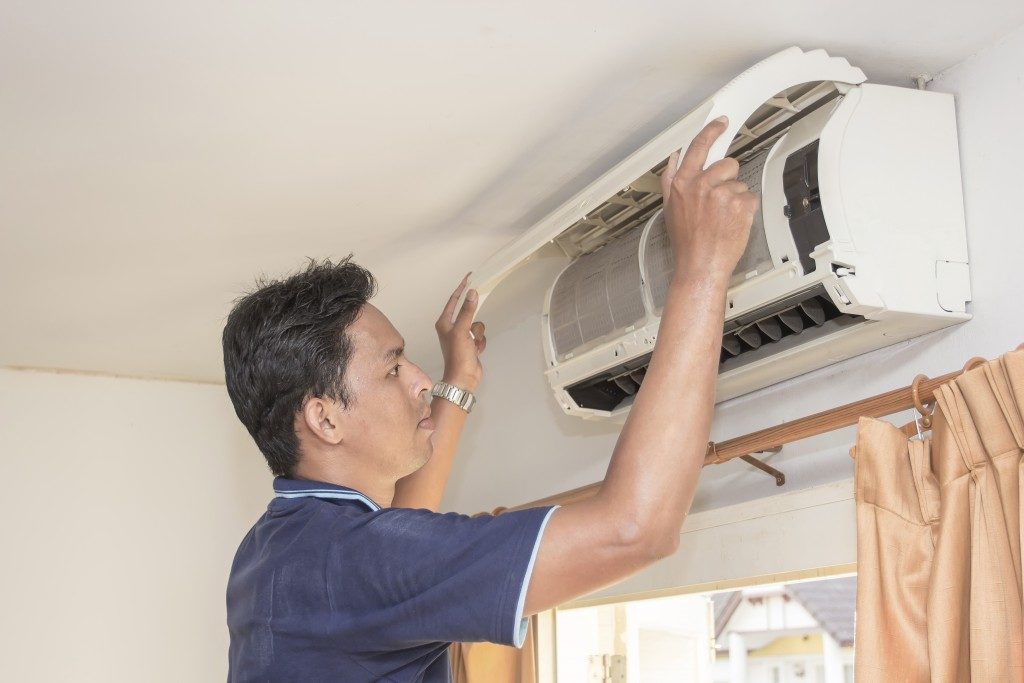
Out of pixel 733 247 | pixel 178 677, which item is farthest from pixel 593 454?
pixel 178 677

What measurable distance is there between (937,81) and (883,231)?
286 millimetres

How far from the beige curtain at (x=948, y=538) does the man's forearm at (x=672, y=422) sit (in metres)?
0.40

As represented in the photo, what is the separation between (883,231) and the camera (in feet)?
4.52

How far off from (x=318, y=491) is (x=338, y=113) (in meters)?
0.66

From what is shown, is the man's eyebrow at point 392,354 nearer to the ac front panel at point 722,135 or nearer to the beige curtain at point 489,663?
the ac front panel at point 722,135

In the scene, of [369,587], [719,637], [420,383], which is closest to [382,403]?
[420,383]

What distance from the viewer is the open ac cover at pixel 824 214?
1.36 metres


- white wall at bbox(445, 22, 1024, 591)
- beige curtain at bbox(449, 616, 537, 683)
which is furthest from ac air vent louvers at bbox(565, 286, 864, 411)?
beige curtain at bbox(449, 616, 537, 683)

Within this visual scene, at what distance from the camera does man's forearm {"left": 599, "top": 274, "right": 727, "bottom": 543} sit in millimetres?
984

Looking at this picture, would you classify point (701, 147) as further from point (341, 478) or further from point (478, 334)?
point (478, 334)

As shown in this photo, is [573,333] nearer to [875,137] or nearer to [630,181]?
[630,181]

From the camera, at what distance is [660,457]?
1.00m

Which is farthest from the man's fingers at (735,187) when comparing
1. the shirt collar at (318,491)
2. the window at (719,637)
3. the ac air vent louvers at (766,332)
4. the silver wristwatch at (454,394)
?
the window at (719,637)

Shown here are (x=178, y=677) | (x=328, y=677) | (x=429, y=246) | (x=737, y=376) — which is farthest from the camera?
(x=178, y=677)
